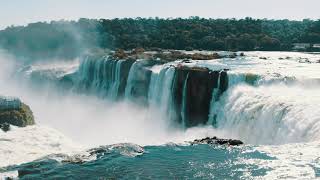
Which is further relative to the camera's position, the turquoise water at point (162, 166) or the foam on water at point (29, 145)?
the foam on water at point (29, 145)

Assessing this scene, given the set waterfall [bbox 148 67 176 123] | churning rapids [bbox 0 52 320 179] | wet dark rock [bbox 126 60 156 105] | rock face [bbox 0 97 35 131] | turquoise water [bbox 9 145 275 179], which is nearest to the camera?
turquoise water [bbox 9 145 275 179]

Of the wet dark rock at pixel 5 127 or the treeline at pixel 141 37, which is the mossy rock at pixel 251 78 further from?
the treeline at pixel 141 37

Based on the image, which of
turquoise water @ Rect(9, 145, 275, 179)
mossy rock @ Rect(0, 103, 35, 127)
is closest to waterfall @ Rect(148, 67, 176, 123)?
mossy rock @ Rect(0, 103, 35, 127)

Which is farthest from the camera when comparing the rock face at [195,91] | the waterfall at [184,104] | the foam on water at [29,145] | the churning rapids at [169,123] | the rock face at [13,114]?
the waterfall at [184,104]

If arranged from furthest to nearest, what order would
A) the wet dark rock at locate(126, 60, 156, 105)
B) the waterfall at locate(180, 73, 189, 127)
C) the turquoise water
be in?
the wet dark rock at locate(126, 60, 156, 105)
the waterfall at locate(180, 73, 189, 127)
the turquoise water

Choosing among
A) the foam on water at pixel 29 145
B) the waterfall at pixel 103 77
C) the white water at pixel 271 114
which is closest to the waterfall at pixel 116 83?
the waterfall at pixel 103 77

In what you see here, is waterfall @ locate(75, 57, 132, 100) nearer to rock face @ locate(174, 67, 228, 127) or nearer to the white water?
rock face @ locate(174, 67, 228, 127)

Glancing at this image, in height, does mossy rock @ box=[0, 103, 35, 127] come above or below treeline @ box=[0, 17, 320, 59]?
below
